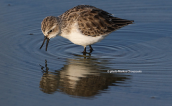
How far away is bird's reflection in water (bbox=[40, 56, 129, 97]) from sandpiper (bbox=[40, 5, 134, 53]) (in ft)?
2.98

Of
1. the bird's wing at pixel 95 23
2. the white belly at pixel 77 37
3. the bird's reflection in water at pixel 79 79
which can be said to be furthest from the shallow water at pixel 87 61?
the bird's wing at pixel 95 23

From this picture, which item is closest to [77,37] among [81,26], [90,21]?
[81,26]

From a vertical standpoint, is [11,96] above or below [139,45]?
below

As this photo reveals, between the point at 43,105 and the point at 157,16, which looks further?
the point at 157,16

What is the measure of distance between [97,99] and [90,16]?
12.2 ft

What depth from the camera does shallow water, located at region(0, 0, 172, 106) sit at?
6894 mm

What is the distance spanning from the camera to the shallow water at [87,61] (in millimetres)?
6894

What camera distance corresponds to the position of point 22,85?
7.43 m

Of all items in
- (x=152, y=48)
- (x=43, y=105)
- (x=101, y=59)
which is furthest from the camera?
(x=152, y=48)

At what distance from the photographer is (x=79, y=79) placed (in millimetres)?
7797

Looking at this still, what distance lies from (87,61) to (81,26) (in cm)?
116

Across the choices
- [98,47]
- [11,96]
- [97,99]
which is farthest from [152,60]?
[11,96]

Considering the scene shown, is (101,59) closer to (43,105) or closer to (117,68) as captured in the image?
(117,68)

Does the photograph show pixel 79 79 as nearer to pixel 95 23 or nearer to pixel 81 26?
pixel 81 26
